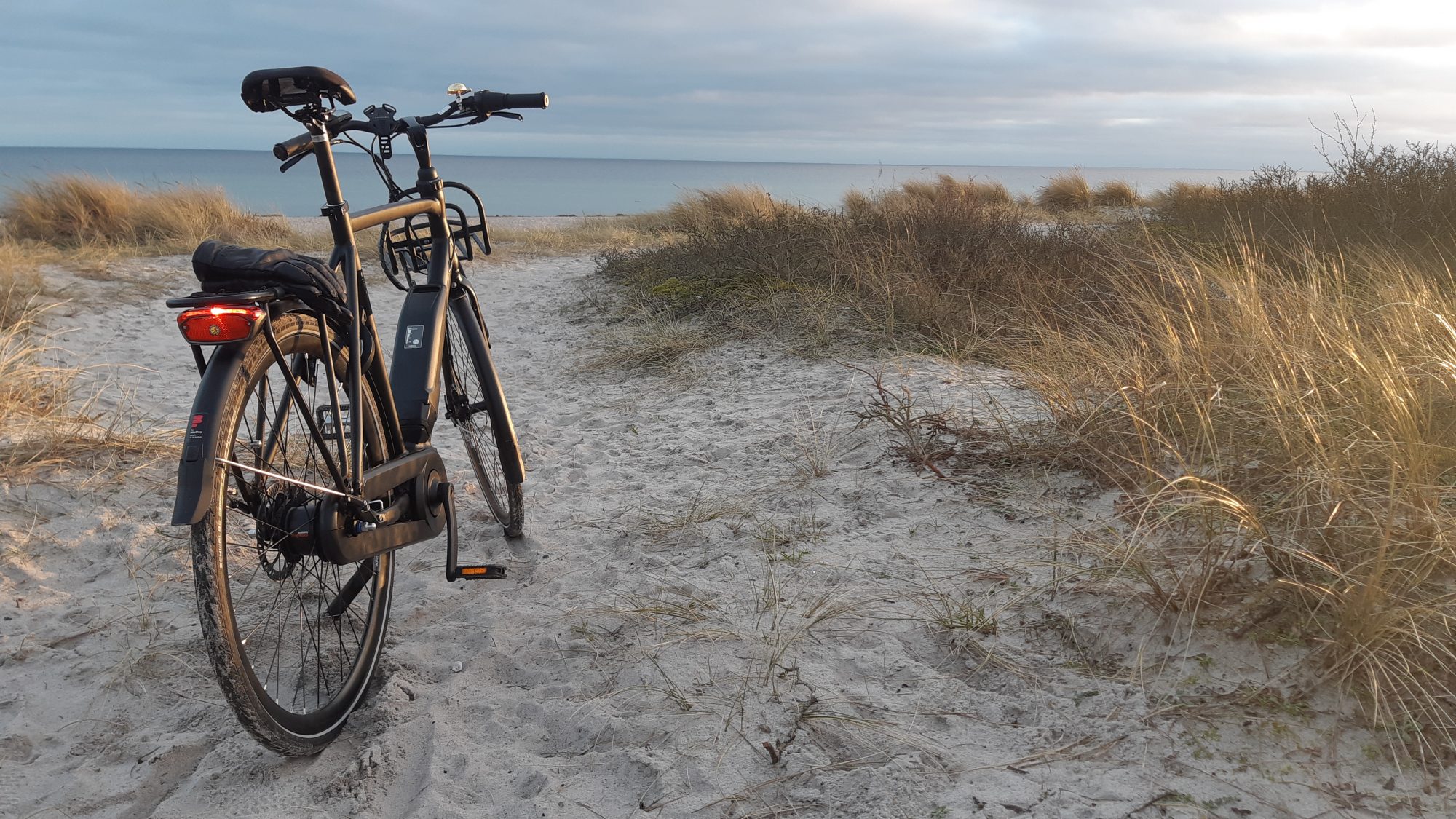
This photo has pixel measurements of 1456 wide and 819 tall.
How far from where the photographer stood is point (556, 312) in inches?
337

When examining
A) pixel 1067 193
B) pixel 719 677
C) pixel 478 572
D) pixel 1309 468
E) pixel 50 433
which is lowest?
pixel 719 677

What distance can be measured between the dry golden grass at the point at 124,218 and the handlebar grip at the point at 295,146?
8696 millimetres

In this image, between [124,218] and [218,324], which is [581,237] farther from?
[218,324]

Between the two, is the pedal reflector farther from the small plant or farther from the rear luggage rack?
the small plant

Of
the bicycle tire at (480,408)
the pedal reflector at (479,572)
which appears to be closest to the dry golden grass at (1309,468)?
the pedal reflector at (479,572)

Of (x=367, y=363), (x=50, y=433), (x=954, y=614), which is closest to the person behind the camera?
(x=367, y=363)

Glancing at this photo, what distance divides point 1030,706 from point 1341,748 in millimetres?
600

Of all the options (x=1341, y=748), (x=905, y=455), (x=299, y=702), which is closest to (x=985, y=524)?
(x=905, y=455)

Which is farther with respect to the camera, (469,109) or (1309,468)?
(469,109)

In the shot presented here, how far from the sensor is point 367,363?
2133mm

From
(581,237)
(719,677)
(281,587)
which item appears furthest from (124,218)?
(719,677)

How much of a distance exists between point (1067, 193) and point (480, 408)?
16.5 m

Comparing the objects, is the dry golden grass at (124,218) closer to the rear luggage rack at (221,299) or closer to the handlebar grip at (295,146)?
the handlebar grip at (295,146)

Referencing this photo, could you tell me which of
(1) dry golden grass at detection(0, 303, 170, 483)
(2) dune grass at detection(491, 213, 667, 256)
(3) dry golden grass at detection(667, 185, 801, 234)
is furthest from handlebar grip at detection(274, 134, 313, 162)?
(2) dune grass at detection(491, 213, 667, 256)
